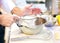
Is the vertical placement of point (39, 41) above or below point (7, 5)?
below

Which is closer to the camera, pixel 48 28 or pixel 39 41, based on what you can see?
pixel 39 41

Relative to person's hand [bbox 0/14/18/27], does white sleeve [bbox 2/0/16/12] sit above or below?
above

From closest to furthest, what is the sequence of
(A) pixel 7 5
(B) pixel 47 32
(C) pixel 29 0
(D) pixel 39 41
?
(D) pixel 39 41 → (B) pixel 47 32 → (A) pixel 7 5 → (C) pixel 29 0

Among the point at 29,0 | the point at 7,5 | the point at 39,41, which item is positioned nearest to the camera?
the point at 39,41

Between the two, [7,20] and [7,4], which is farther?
[7,4]

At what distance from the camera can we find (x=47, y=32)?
85cm

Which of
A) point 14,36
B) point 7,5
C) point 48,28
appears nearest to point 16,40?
point 14,36

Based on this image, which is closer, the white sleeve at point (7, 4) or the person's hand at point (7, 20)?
the person's hand at point (7, 20)

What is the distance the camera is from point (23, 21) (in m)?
0.86

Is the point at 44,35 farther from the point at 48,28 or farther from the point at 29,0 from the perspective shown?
the point at 29,0

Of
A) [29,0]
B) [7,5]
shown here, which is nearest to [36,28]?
[7,5]

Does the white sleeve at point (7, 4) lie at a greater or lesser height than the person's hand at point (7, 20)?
greater

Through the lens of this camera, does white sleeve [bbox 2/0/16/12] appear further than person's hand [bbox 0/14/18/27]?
Yes

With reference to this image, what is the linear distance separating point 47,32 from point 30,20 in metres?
0.12
